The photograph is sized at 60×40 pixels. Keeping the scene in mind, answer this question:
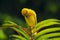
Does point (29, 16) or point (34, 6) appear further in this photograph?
point (34, 6)

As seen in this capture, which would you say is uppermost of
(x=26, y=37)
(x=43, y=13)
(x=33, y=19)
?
(x=43, y=13)

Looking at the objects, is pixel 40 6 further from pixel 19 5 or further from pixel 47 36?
pixel 47 36

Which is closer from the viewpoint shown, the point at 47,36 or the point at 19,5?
the point at 47,36

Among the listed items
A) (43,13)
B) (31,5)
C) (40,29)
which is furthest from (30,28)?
(31,5)

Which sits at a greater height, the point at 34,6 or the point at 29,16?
the point at 34,6

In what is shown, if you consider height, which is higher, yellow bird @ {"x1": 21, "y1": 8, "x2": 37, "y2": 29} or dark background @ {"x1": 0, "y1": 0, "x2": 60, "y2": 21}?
dark background @ {"x1": 0, "y1": 0, "x2": 60, "y2": 21}

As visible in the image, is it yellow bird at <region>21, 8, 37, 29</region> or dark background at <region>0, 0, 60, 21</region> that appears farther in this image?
dark background at <region>0, 0, 60, 21</region>

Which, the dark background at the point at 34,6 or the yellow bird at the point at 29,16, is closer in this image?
the yellow bird at the point at 29,16

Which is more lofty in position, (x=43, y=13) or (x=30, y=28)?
(x=43, y=13)

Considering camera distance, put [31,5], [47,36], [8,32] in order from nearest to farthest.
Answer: [47,36], [8,32], [31,5]

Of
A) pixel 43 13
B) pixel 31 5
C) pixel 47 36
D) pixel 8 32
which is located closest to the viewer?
pixel 47 36

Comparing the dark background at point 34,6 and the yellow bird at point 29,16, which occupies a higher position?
the dark background at point 34,6
